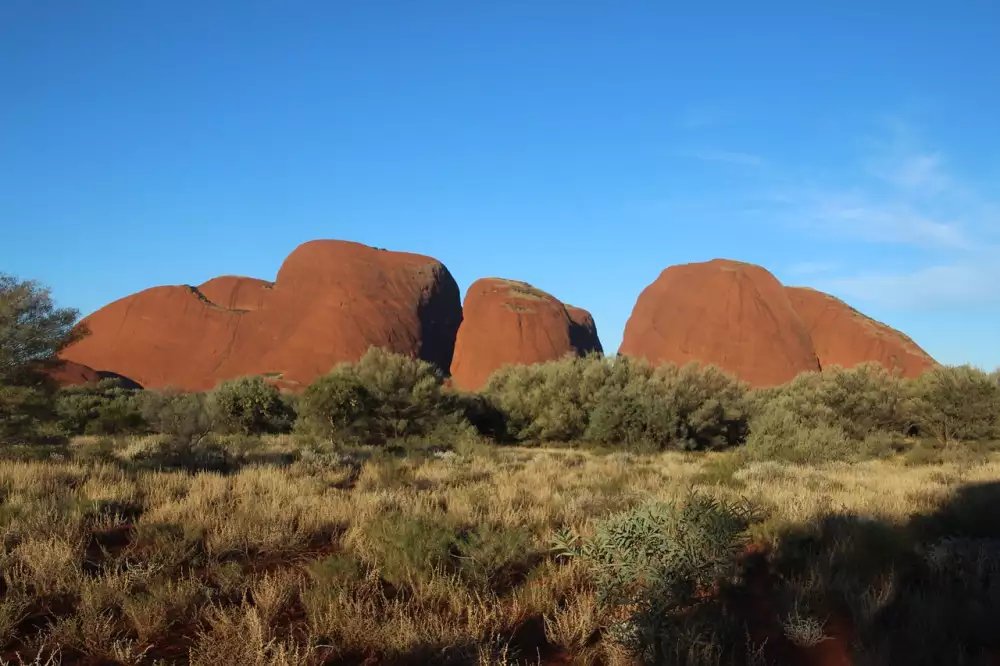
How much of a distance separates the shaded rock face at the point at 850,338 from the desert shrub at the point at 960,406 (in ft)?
72.9

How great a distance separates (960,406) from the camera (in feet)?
66.3

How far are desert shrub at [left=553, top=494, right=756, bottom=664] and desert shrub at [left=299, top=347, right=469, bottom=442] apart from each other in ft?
46.8

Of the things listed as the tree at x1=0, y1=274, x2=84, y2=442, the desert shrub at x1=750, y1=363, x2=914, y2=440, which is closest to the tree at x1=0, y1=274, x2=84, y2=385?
the tree at x1=0, y1=274, x2=84, y2=442

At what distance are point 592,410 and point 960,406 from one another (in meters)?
11.9

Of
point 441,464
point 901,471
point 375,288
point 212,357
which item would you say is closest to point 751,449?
point 901,471

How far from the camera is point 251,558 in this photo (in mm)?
5191

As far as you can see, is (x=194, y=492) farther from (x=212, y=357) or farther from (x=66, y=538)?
(x=212, y=357)

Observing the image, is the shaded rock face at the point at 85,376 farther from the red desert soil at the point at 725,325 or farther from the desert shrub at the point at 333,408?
the red desert soil at the point at 725,325

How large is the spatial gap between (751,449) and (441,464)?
335 inches

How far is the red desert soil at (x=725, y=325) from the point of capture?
147 ft

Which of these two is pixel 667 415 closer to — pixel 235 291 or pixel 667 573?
pixel 667 573

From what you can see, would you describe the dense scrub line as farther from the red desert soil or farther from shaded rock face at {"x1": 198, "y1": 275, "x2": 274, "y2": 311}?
shaded rock face at {"x1": 198, "y1": 275, "x2": 274, "y2": 311}

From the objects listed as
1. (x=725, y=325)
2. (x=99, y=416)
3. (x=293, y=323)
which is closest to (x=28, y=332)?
(x=99, y=416)

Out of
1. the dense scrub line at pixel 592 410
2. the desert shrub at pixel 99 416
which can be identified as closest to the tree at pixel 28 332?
the dense scrub line at pixel 592 410
